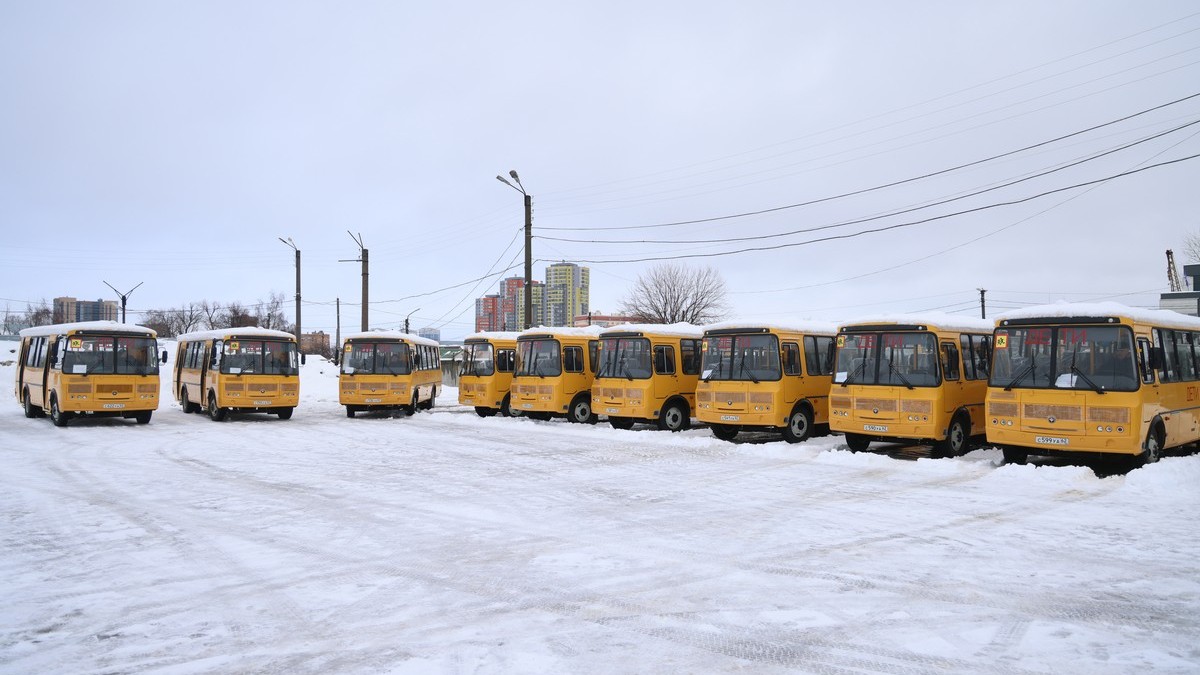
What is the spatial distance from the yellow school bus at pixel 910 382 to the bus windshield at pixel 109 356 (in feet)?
59.8

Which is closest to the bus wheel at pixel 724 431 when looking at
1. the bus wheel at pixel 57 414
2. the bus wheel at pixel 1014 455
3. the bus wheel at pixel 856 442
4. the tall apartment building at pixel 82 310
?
the bus wheel at pixel 856 442

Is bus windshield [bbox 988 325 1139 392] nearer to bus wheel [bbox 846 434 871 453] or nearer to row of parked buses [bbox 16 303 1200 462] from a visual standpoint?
row of parked buses [bbox 16 303 1200 462]

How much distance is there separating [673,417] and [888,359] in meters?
7.01

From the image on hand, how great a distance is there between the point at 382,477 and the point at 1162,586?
10.3 m

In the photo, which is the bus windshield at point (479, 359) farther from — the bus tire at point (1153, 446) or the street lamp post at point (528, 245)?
the bus tire at point (1153, 446)

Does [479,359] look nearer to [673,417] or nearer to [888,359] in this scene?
[673,417]

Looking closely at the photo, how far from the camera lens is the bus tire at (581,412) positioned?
23.8 m

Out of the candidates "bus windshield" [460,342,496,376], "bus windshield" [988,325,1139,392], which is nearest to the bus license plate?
"bus windshield" [988,325,1139,392]

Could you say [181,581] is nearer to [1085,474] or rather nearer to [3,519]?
[3,519]

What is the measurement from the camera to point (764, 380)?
17.9 m

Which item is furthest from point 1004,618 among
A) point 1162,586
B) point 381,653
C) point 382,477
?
point 382,477

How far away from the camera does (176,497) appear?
1111 cm

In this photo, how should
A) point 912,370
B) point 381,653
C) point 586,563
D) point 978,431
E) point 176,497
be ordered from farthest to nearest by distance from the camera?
1. point 978,431
2. point 912,370
3. point 176,497
4. point 586,563
5. point 381,653

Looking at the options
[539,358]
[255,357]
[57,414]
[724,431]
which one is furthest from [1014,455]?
[57,414]
